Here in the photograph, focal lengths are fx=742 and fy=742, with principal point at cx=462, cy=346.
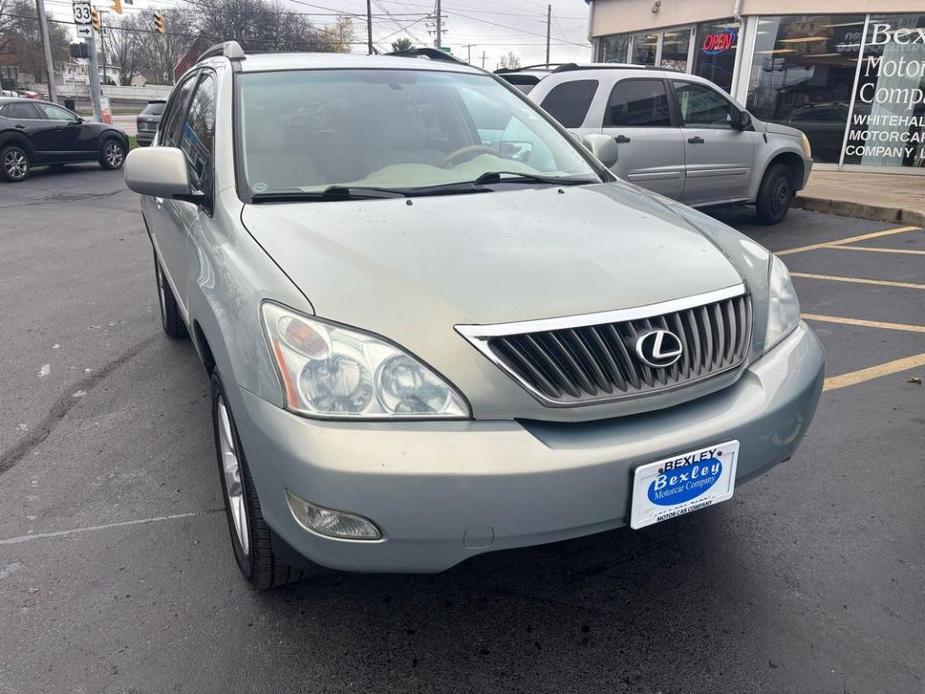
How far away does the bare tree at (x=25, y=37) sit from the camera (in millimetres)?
54156

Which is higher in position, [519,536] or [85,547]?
[519,536]

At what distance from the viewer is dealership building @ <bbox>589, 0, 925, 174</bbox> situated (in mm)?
12328

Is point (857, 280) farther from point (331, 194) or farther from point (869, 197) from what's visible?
point (331, 194)

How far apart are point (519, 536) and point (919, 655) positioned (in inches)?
49.8

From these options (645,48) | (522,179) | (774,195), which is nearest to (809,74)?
(645,48)

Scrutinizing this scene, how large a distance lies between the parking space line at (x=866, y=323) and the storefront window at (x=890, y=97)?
31.1 ft

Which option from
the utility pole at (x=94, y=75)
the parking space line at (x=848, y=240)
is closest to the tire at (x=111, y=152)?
the utility pole at (x=94, y=75)

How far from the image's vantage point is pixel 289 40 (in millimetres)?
56469

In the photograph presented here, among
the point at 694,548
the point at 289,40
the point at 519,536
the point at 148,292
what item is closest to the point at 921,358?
the point at 694,548

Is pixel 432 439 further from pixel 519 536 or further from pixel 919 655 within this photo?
pixel 919 655

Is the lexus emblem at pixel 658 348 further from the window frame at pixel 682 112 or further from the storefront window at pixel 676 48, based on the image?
the storefront window at pixel 676 48

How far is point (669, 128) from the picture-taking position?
7.64 m

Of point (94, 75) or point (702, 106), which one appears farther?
point (94, 75)

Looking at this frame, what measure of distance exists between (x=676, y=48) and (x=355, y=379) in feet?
50.1
